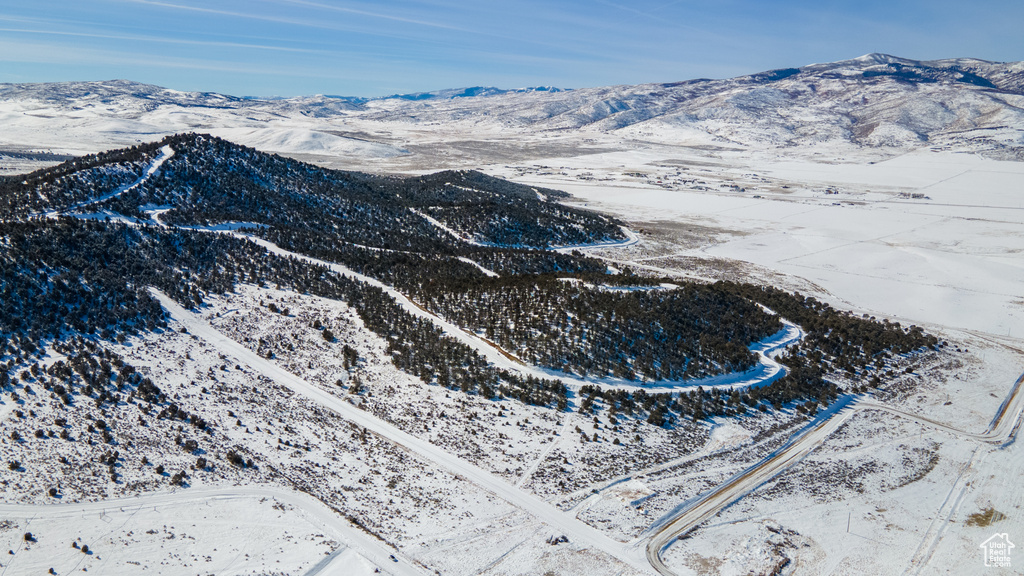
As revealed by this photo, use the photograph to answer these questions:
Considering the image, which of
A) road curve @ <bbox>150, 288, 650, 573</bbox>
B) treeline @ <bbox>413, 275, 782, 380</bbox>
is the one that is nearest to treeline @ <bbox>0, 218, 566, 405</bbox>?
treeline @ <bbox>413, 275, 782, 380</bbox>

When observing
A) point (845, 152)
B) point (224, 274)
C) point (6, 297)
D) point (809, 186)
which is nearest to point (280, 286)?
point (224, 274)

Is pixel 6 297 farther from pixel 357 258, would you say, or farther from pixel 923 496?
pixel 923 496

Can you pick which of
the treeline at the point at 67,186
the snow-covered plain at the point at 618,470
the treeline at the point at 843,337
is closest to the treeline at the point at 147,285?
the snow-covered plain at the point at 618,470

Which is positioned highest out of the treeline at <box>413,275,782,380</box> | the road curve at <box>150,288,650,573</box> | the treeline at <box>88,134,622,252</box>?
the treeline at <box>88,134,622,252</box>

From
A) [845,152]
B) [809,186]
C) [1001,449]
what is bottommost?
[1001,449]

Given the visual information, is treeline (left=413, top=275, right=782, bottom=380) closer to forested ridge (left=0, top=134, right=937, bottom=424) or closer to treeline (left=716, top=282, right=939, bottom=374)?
forested ridge (left=0, top=134, right=937, bottom=424)

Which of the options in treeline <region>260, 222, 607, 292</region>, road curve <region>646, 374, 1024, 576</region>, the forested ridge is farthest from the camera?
treeline <region>260, 222, 607, 292</region>

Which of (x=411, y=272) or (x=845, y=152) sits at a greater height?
(x=845, y=152)
